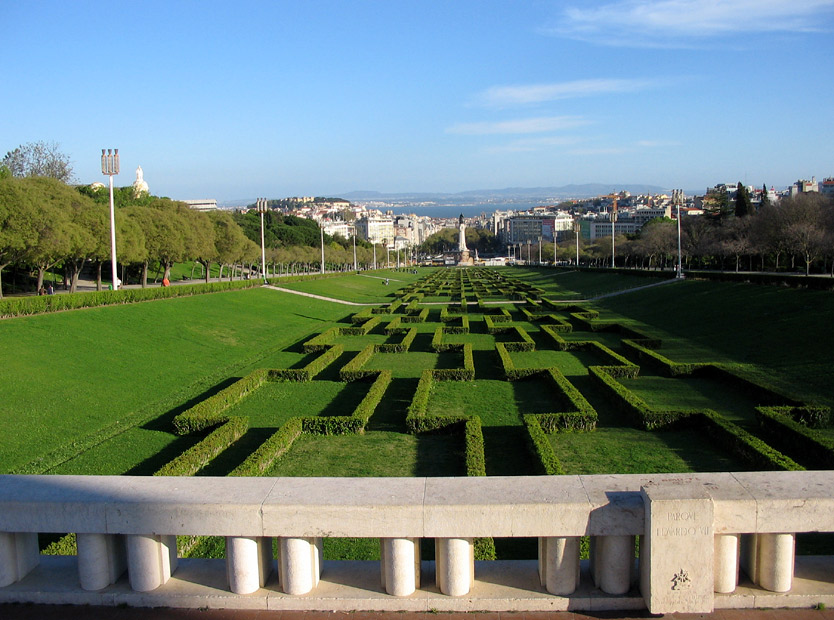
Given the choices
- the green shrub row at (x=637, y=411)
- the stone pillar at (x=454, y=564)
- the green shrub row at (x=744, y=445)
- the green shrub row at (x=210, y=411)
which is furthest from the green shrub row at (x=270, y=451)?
the green shrub row at (x=744, y=445)

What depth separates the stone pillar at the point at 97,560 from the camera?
3.47 m

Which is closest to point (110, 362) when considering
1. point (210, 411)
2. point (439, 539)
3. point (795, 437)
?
point (210, 411)

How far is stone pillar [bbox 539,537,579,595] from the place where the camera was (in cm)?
342

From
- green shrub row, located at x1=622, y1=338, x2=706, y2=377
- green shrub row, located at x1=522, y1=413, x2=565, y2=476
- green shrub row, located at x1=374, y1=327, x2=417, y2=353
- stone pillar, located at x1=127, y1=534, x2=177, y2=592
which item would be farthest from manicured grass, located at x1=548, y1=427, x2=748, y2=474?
green shrub row, located at x1=374, y1=327, x2=417, y2=353

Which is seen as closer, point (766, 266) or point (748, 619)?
point (748, 619)

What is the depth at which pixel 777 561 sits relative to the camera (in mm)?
3412

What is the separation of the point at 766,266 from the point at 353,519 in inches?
2084

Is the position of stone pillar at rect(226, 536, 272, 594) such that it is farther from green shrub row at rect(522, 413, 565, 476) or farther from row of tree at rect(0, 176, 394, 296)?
row of tree at rect(0, 176, 394, 296)

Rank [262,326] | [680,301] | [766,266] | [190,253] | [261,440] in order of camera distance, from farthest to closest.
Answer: [766,266]
[190,253]
[680,301]
[262,326]
[261,440]

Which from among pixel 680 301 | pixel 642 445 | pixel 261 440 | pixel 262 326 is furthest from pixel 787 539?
pixel 680 301

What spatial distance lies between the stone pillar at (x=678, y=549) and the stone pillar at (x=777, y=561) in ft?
1.19

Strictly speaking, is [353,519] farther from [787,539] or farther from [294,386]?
[294,386]

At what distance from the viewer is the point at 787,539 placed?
3.39 m

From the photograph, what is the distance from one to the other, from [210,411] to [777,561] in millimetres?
9650
